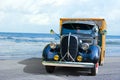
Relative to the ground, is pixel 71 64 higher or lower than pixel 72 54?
lower

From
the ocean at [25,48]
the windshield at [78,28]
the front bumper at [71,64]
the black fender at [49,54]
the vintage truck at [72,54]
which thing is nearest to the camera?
the front bumper at [71,64]

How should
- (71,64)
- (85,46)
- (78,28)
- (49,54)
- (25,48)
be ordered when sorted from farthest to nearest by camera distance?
(25,48), (78,28), (49,54), (85,46), (71,64)

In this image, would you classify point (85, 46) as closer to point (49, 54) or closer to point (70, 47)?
point (70, 47)

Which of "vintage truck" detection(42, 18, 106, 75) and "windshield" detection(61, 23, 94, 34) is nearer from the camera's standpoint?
"vintage truck" detection(42, 18, 106, 75)

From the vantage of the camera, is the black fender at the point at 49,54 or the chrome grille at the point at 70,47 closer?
the chrome grille at the point at 70,47

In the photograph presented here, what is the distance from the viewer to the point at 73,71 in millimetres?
15688

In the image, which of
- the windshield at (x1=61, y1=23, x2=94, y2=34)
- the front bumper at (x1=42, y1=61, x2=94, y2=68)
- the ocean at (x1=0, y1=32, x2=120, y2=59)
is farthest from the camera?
the ocean at (x1=0, y1=32, x2=120, y2=59)

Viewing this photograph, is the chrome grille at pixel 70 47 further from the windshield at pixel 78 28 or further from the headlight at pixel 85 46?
the windshield at pixel 78 28

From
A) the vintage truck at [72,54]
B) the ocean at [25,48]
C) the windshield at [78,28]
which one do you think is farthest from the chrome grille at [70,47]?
the ocean at [25,48]

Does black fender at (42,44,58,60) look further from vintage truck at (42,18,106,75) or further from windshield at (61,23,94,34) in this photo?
windshield at (61,23,94,34)

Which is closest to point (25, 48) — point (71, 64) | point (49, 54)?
point (49, 54)

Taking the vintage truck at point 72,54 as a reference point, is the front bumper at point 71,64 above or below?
below

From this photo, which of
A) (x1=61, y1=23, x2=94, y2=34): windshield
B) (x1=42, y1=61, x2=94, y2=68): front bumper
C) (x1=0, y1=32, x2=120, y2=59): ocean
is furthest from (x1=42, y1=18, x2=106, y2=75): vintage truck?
(x1=0, y1=32, x2=120, y2=59): ocean


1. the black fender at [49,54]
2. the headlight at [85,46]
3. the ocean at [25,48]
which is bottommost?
the ocean at [25,48]
